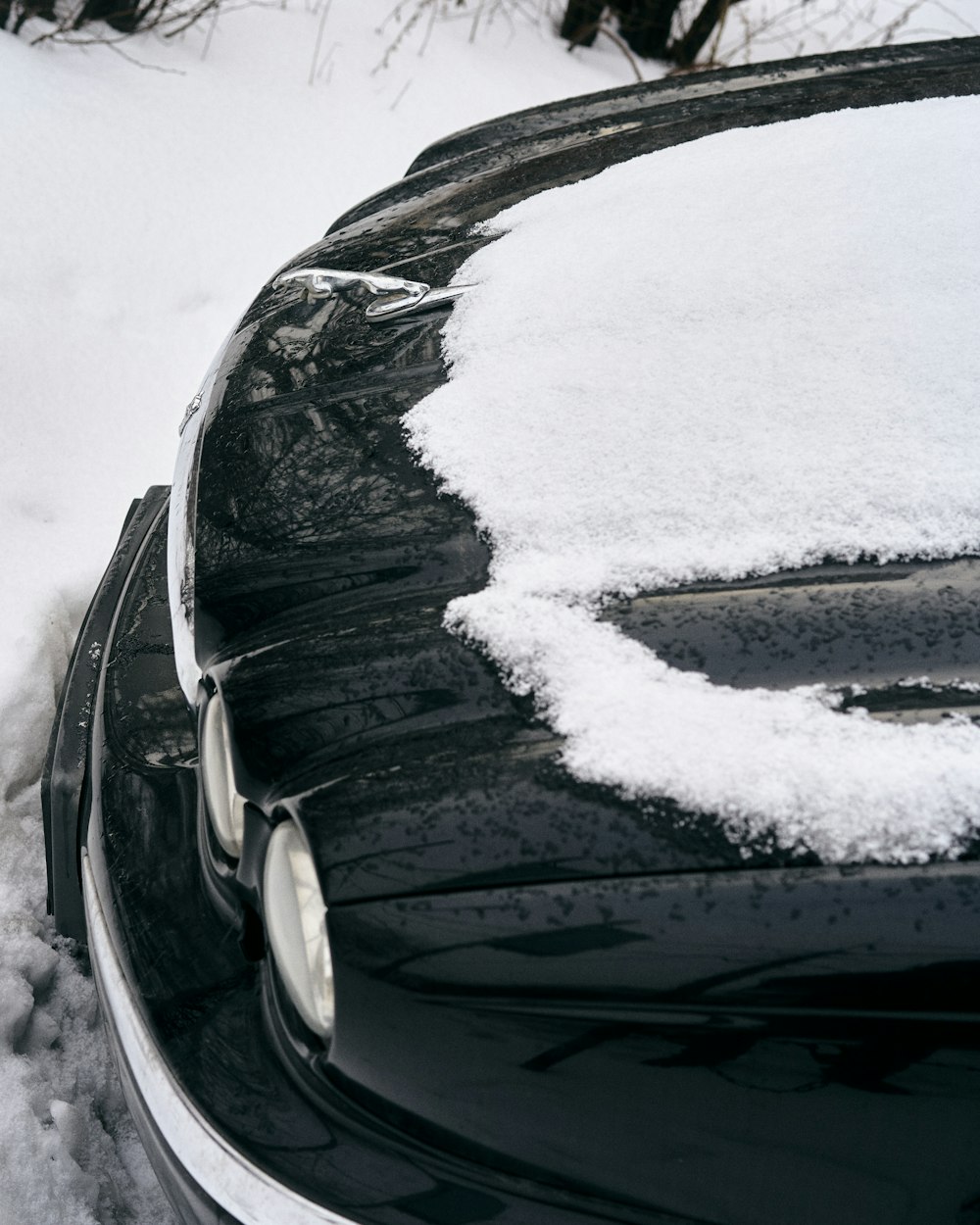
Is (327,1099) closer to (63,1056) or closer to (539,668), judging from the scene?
(539,668)

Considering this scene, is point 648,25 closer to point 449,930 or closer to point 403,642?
point 403,642

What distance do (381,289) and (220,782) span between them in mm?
812

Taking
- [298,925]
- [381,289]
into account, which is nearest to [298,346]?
[381,289]

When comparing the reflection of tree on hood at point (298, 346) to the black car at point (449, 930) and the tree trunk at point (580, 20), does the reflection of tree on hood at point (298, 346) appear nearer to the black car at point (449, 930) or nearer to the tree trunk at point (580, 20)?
the black car at point (449, 930)

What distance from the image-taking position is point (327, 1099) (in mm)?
939

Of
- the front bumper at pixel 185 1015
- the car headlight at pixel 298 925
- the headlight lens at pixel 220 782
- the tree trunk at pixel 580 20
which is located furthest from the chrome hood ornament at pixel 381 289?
the tree trunk at pixel 580 20

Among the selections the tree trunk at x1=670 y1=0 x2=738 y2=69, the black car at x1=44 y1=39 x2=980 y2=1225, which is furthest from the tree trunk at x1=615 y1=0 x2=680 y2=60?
the black car at x1=44 y1=39 x2=980 y2=1225

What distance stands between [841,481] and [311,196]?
2.77 metres

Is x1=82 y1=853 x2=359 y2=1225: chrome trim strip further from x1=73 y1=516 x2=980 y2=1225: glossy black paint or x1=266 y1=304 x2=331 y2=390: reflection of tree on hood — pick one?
x1=266 y1=304 x2=331 y2=390: reflection of tree on hood

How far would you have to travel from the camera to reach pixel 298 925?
0.98 metres

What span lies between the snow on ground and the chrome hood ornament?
72 mm

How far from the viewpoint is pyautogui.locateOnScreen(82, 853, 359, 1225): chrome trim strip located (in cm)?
92

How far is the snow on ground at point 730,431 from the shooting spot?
3.01 ft

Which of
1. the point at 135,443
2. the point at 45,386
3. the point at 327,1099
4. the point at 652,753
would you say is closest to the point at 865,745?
the point at 652,753
